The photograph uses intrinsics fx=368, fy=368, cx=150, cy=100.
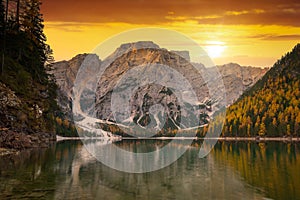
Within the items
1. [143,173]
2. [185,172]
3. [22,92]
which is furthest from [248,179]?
[22,92]

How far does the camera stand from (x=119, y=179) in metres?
49.1

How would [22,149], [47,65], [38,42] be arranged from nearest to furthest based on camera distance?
1. [22,149]
2. [38,42]
3. [47,65]

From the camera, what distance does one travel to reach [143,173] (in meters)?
56.6

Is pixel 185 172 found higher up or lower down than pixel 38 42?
lower down

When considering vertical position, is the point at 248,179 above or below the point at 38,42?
below

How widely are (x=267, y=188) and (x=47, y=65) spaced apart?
364 feet

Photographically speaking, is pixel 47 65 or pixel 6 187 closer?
pixel 6 187

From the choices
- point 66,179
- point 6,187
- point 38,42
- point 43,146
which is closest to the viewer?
point 6,187

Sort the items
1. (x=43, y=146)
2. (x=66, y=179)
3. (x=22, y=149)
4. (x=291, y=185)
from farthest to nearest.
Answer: (x=43, y=146) → (x=22, y=149) → (x=66, y=179) → (x=291, y=185)

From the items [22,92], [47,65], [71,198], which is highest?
[47,65]

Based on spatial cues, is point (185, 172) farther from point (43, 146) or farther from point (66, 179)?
point (43, 146)

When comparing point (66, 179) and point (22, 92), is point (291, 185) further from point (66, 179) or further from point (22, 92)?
point (22, 92)

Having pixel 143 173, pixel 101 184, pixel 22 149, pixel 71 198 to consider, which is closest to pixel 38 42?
pixel 22 149

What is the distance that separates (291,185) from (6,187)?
3143cm
